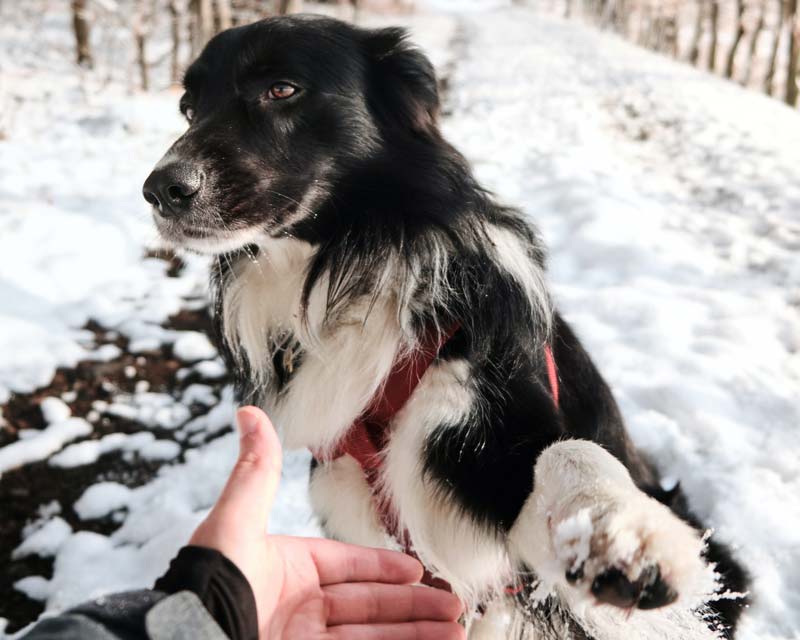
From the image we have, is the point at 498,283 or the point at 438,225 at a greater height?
the point at 438,225

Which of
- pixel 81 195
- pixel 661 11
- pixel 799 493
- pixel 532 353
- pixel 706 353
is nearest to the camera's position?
pixel 532 353

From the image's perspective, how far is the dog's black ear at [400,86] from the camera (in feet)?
7.02

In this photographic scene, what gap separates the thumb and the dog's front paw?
0.68 m

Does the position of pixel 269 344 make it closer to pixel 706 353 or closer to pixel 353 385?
pixel 353 385

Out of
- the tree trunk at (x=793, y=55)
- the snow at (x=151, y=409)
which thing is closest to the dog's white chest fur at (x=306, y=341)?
the snow at (x=151, y=409)

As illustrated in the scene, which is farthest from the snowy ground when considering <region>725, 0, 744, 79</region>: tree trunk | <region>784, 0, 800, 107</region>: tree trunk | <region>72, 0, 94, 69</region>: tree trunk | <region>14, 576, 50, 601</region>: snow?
<region>725, 0, 744, 79</region>: tree trunk

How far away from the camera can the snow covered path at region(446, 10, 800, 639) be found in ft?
8.41

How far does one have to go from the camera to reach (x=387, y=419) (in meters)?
1.89

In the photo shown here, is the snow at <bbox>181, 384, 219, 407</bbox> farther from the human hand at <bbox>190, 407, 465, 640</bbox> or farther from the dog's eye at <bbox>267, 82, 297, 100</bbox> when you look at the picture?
the dog's eye at <bbox>267, 82, 297, 100</bbox>

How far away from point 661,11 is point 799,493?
4142 centimetres

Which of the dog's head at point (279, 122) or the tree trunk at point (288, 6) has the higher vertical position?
the tree trunk at point (288, 6)

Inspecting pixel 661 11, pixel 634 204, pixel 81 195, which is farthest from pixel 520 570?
pixel 661 11

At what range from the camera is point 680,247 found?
16.3ft

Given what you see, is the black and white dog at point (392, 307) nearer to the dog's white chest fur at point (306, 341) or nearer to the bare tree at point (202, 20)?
the dog's white chest fur at point (306, 341)
